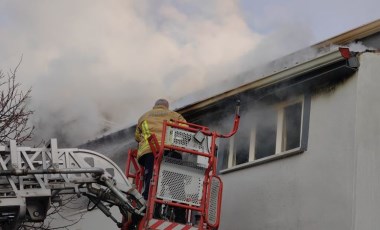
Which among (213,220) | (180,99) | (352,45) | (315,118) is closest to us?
(213,220)

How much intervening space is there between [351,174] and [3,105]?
5400 mm

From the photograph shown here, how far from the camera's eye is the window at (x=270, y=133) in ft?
32.0

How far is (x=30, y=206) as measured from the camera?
7.12m

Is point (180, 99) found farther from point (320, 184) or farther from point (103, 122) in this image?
point (320, 184)

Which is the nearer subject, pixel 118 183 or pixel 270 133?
pixel 118 183

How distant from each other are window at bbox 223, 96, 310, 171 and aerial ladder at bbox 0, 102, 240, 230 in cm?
187

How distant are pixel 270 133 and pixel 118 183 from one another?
3.27 metres

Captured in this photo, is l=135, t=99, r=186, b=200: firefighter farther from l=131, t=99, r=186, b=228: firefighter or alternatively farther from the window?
the window

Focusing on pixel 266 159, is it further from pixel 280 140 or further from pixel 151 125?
pixel 151 125

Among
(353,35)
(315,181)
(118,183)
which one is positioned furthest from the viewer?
(353,35)

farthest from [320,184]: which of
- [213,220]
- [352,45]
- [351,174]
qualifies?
[352,45]

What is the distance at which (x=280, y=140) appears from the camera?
32.7ft

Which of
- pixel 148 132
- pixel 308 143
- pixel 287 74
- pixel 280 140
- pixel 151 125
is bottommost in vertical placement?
pixel 148 132

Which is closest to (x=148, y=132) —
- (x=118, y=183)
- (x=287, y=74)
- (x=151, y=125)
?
(x=151, y=125)
